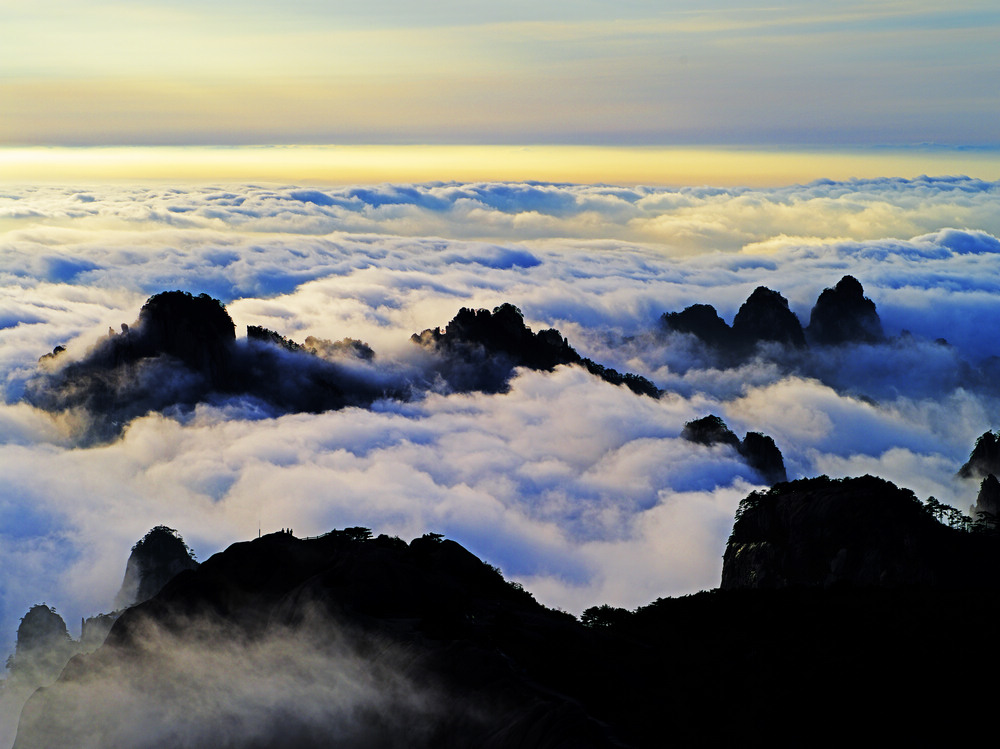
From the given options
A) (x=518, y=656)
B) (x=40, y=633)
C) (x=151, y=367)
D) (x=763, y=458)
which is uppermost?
(x=518, y=656)

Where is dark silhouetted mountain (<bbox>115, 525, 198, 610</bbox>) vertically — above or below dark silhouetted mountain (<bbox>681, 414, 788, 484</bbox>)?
below

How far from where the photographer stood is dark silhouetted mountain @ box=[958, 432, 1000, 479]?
475ft

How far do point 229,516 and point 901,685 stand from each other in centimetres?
13768

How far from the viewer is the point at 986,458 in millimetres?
147250

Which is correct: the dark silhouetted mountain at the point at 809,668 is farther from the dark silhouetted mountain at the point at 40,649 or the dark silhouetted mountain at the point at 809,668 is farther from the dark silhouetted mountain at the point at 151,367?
the dark silhouetted mountain at the point at 151,367

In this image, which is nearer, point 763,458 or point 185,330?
point 763,458

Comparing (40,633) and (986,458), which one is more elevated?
(986,458)

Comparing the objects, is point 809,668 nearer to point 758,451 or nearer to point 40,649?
point 40,649

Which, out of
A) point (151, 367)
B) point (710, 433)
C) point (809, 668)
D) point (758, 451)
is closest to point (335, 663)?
point (809, 668)

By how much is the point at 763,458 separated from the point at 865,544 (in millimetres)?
104716

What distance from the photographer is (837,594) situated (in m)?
63.1

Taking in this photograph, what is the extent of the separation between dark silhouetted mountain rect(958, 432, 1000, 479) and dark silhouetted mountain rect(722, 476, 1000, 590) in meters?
85.9

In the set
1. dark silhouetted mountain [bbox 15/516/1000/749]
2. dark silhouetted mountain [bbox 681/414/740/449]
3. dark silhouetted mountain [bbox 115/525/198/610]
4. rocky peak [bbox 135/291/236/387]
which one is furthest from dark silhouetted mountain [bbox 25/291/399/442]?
dark silhouetted mountain [bbox 15/516/1000/749]

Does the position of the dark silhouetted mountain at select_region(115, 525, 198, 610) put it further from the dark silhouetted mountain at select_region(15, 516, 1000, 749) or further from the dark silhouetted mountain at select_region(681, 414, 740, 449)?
the dark silhouetted mountain at select_region(681, 414, 740, 449)
